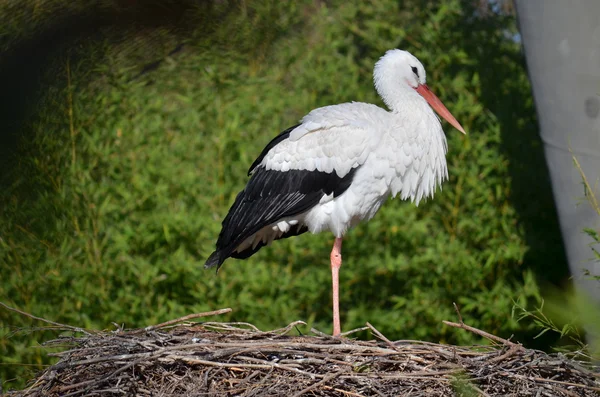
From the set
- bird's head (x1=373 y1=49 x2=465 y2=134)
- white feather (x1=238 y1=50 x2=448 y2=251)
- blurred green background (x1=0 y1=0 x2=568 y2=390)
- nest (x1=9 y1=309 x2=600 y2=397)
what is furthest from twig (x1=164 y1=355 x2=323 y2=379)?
blurred green background (x1=0 y1=0 x2=568 y2=390)

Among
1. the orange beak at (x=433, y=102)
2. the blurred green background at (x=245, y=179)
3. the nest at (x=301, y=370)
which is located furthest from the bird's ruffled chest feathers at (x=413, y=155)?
the blurred green background at (x=245, y=179)

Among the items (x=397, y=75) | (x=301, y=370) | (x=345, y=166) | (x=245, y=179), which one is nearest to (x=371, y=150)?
(x=345, y=166)

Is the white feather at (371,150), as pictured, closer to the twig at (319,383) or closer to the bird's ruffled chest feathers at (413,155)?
the bird's ruffled chest feathers at (413,155)

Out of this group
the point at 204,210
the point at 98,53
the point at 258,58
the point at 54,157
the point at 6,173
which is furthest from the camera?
the point at 258,58

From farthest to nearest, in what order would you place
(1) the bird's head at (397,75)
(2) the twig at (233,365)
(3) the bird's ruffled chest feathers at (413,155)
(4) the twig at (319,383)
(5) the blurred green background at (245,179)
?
(5) the blurred green background at (245,179) → (1) the bird's head at (397,75) → (3) the bird's ruffled chest feathers at (413,155) → (2) the twig at (233,365) → (4) the twig at (319,383)

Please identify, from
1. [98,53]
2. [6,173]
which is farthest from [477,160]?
[6,173]

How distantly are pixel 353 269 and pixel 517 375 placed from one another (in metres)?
2.33

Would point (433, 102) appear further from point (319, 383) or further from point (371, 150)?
point (319, 383)

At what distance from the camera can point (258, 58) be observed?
16.2ft

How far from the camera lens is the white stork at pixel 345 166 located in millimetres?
3186

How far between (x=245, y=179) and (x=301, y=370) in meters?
2.34

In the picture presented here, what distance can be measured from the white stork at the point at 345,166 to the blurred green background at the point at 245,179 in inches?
39.4

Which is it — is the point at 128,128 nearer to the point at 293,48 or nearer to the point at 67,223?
the point at 67,223

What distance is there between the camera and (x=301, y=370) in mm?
2473
